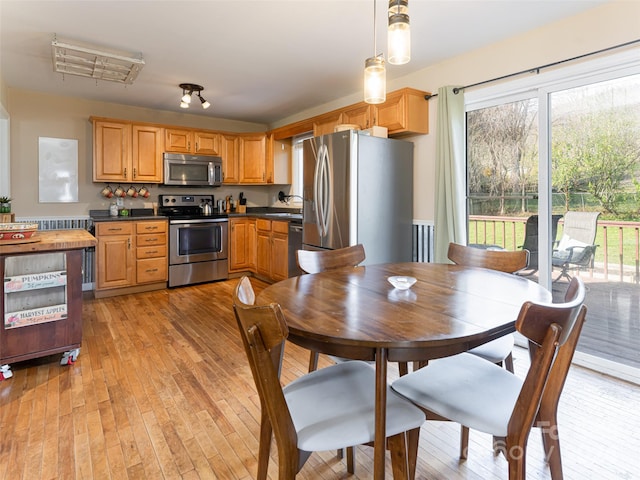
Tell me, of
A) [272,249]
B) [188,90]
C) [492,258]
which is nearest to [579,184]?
[492,258]

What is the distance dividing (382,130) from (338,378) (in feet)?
8.63

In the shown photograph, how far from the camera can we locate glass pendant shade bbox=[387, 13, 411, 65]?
4.57ft

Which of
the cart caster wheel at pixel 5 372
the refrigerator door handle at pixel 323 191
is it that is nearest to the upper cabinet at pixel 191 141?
the refrigerator door handle at pixel 323 191

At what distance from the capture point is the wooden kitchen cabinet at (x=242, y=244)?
5164mm

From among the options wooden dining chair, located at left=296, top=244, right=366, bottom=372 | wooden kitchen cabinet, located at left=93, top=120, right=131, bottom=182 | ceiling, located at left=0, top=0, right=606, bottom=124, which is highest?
ceiling, located at left=0, top=0, right=606, bottom=124

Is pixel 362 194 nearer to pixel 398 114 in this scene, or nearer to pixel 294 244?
pixel 398 114

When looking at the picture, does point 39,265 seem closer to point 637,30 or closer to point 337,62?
point 337,62

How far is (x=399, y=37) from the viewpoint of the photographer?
1.41 metres

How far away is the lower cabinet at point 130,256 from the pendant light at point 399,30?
12.9 ft

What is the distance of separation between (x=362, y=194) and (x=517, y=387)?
87.1 inches

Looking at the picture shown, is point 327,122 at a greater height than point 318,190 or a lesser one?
greater

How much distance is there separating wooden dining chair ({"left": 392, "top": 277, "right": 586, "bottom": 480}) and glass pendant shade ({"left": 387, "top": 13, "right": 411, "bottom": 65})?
1041 millimetres

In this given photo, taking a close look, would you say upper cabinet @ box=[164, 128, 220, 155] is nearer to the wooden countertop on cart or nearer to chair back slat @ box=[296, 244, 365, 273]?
the wooden countertop on cart

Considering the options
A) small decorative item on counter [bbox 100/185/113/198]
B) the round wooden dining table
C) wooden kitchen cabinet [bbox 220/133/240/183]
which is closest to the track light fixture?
wooden kitchen cabinet [bbox 220/133/240/183]
